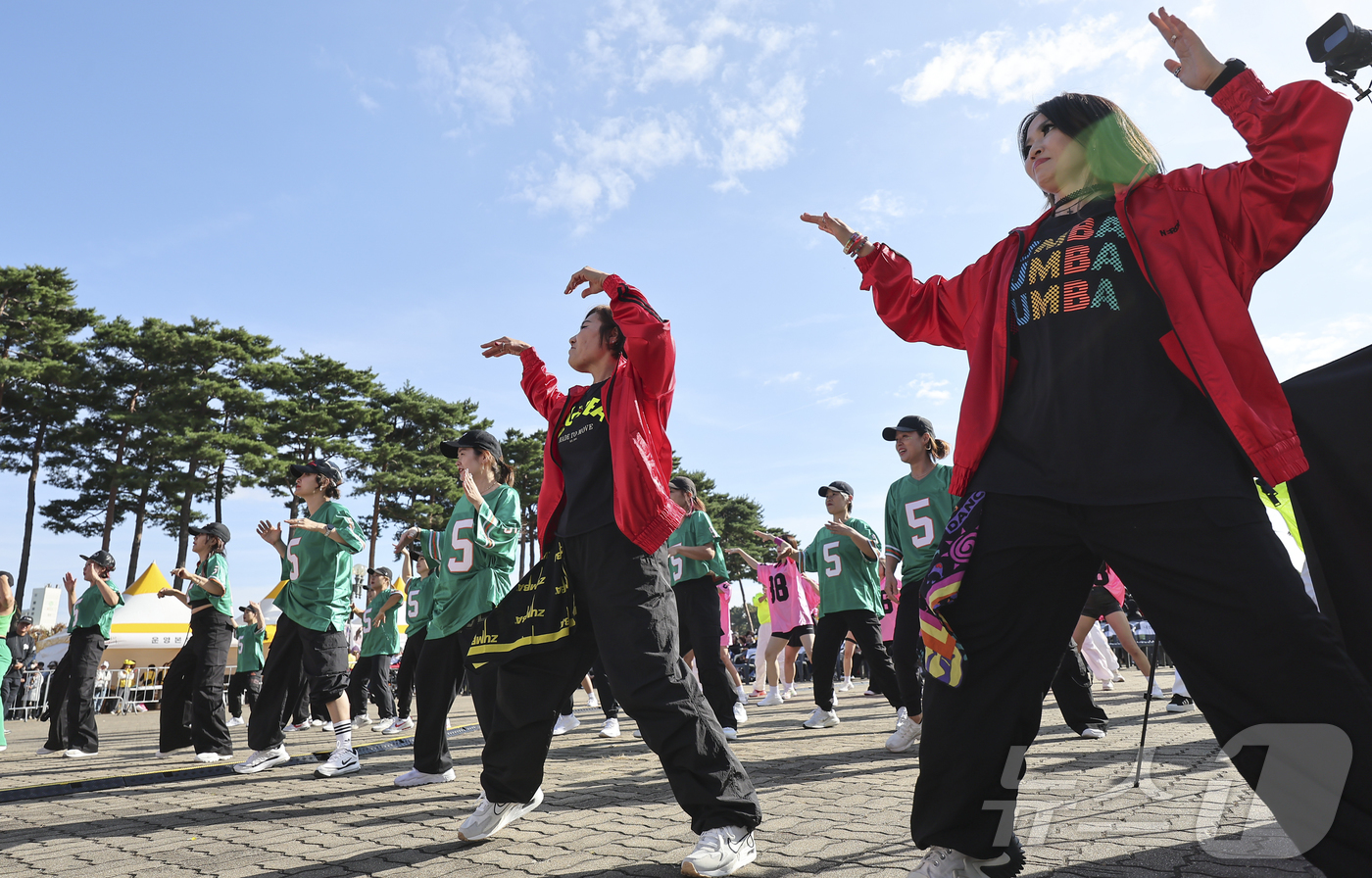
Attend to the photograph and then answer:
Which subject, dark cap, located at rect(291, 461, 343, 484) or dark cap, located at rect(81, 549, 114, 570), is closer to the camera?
dark cap, located at rect(291, 461, 343, 484)

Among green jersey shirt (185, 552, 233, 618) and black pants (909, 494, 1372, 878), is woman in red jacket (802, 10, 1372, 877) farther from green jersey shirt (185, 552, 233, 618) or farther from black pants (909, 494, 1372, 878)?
green jersey shirt (185, 552, 233, 618)

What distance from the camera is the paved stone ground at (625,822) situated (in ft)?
10.4

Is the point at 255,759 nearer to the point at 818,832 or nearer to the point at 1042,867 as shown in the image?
the point at 818,832

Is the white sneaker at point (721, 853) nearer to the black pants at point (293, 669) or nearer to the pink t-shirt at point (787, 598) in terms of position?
the black pants at point (293, 669)

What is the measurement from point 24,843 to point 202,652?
4.40 meters

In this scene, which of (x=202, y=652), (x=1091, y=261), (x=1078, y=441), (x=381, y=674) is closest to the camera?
(x=1078, y=441)

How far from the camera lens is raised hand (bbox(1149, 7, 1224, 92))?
2.26 meters

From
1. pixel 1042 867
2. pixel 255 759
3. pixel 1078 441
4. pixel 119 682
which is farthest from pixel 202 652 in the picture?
pixel 119 682

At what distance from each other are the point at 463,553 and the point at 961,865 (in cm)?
416

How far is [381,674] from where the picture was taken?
12.5 metres

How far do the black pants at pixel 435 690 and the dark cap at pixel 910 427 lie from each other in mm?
4008

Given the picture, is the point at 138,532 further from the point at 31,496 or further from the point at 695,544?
the point at 695,544

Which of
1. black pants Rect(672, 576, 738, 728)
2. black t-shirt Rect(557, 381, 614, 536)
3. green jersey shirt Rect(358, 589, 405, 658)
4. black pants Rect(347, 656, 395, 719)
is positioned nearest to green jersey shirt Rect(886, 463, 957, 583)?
black pants Rect(672, 576, 738, 728)

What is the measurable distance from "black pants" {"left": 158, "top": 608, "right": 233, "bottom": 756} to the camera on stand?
11.0m
